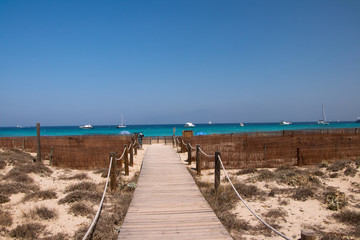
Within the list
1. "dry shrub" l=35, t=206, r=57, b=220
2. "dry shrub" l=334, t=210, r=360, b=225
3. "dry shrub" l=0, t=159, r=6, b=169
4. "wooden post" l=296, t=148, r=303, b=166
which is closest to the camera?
"dry shrub" l=334, t=210, r=360, b=225

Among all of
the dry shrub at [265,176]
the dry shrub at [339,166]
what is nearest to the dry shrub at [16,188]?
the dry shrub at [265,176]

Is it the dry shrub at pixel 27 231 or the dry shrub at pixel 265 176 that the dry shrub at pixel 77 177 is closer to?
the dry shrub at pixel 27 231

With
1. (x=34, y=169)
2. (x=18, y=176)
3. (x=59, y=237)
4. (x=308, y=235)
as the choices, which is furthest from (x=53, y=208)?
(x=308, y=235)

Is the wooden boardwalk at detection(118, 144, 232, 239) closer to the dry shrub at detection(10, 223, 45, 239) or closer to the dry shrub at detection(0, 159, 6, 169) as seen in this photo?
the dry shrub at detection(10, 223, 45, 239)

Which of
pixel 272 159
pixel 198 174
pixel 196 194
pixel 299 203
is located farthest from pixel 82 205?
pixel 272 159

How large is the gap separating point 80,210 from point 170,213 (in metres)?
2.67

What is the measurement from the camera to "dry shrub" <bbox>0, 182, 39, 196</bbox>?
27.8 feet

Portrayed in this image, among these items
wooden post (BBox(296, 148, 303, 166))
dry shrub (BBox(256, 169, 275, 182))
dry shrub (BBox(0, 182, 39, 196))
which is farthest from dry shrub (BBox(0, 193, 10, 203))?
wooden post (BBox(296, 148, 303, 166))

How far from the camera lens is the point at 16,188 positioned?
877 centimetres

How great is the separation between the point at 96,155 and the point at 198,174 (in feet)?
17.9

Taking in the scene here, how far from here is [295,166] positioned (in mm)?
12805

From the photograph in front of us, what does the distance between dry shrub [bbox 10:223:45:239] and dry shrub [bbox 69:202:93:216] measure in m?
1.07

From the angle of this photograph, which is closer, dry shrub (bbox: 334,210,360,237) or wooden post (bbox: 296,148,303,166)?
dry shrub (bbox: 334,210,360,237)

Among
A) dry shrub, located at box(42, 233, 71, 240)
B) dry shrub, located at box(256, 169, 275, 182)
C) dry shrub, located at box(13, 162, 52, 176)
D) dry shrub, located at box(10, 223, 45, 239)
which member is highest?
dry shrub, located at box(13, 162, 52, 176)
